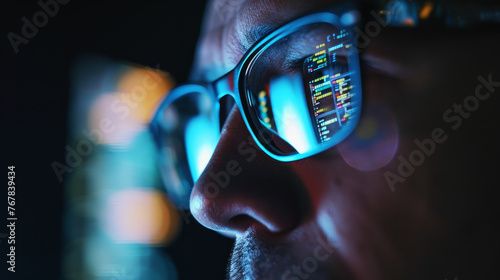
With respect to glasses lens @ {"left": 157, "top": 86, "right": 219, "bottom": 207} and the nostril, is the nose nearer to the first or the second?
the nostril

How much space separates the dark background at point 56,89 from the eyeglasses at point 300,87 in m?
0.62

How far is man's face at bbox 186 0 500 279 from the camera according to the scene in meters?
0.38

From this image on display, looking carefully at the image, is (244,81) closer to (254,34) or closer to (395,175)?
(254,34)

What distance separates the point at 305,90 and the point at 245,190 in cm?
14

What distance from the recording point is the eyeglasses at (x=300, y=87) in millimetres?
427

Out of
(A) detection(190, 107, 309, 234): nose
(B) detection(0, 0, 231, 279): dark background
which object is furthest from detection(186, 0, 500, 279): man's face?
(B) detection(0, 0, 231, 279): dark background

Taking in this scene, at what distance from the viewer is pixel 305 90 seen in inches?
19.2

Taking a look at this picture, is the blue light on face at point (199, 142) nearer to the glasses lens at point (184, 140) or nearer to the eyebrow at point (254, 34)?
the glasses lens at point (184, 140)

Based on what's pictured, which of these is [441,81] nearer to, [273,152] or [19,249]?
[273,152]

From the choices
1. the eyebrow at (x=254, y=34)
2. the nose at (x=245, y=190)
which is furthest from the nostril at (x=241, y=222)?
the eyebrow at (x=254, y=34)

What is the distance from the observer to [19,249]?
3.32ft

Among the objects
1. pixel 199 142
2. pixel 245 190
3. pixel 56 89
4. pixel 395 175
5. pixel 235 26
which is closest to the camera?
pixel 395 175

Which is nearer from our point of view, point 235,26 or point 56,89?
point 235,26

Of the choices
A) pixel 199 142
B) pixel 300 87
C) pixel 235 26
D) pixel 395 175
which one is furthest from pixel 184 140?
pixel 395 175
